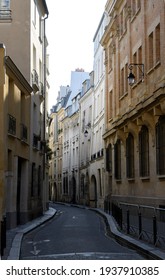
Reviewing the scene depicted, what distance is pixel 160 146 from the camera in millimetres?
20594

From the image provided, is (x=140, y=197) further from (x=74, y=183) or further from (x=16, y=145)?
(x=74, y=183)

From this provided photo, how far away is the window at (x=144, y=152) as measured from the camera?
76.1 feet

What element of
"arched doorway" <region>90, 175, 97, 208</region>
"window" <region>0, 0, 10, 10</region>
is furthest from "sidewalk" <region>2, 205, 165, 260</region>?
"arched doorway" <region>90, 175, 97, 208</region>

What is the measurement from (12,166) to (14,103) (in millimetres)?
2405

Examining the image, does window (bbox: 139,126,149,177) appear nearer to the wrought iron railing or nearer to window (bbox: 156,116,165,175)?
window (bbox: 156,116,165,175)

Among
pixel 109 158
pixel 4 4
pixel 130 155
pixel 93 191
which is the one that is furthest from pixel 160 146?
pixel 93 191

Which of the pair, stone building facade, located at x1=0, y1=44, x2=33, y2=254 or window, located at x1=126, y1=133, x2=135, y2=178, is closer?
stone building facade, located at x1=0, y1=44, x2=33, y2=254

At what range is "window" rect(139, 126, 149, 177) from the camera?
23.2 meters

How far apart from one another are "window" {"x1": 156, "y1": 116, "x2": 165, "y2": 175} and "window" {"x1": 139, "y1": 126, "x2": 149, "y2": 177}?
7.48ft

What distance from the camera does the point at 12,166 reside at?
19.4 meters

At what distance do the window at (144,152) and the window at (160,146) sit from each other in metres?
2.28

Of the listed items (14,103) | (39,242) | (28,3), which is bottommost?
(39,242)
